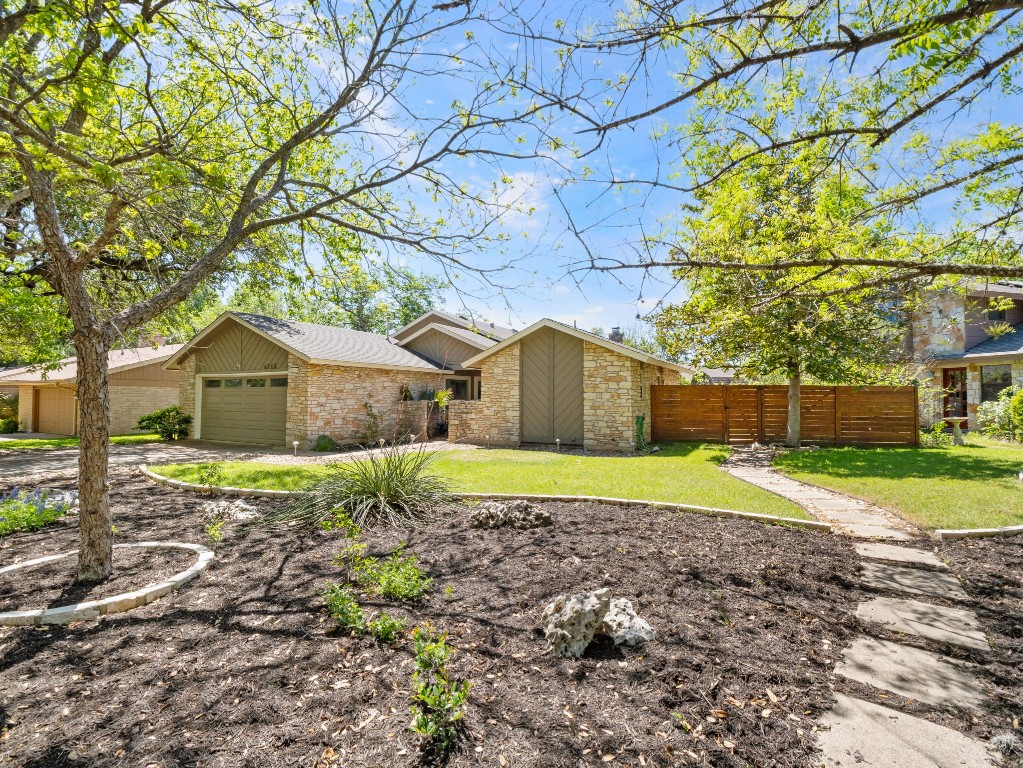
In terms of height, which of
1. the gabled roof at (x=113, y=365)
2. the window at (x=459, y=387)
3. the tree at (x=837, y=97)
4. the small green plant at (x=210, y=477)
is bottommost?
the small green plant at (x=210, y=477)

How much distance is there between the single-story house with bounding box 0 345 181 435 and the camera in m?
18.6

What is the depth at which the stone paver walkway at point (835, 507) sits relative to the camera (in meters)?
4.95

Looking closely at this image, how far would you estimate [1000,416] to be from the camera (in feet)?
44.1

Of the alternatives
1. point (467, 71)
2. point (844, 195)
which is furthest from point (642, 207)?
point (844, 195)

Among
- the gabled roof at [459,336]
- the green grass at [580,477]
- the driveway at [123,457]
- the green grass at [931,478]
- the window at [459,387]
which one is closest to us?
the green grass at [931,478]

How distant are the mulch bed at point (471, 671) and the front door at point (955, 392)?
56.0 feet

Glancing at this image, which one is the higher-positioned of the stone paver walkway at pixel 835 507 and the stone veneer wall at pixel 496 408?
the stone veneer wall at pixel 496 408

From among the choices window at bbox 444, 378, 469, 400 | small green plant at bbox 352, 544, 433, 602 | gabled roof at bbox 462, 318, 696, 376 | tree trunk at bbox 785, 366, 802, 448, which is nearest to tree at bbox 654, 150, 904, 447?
small green plant at bbox 352, 544, 433, 602

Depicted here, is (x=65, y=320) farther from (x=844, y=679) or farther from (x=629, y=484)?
(x=844, y=679)

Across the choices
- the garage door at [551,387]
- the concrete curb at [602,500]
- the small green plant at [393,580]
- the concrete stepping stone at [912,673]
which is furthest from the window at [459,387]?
the concrete stepping stone at [912,673]

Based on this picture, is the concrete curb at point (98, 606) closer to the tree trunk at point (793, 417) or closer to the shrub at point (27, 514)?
the shrub at point (27, 514)

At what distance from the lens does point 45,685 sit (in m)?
2.33

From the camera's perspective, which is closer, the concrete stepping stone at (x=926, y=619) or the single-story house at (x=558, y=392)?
the concrete stepping stone at (x=926, y=619)

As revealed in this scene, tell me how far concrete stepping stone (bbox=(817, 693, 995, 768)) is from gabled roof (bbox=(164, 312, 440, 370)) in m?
12.3
